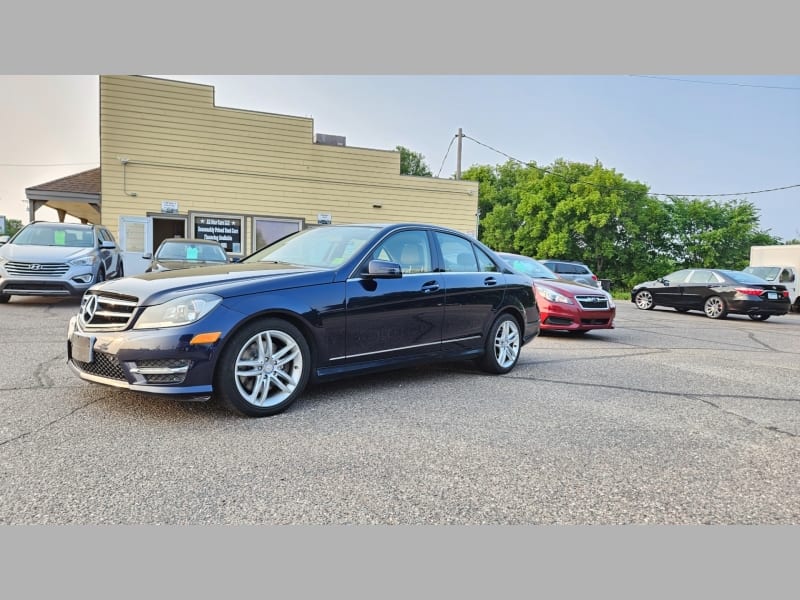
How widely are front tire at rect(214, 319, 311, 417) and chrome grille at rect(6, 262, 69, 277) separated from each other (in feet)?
27.2

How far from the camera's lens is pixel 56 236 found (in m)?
11.6

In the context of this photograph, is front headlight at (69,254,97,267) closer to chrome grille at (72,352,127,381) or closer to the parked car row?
the parked car row

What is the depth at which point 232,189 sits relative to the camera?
18141 mm

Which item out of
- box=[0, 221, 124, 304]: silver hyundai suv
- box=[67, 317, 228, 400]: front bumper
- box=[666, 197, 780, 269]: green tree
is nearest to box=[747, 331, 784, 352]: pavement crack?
box=[67, 317, 228, 400]: front bumper

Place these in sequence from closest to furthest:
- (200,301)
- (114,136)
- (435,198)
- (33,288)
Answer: (200,301)
(33,288)
(114,136)
(435,198)

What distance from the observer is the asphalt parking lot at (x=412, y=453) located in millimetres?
2812

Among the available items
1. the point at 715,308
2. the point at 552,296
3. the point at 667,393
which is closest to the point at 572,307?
the point at 552,296

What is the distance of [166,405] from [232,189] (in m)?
14.8

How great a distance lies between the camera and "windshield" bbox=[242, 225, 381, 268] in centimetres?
512

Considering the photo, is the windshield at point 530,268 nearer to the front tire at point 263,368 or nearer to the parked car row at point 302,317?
the parked car row at point 302,317

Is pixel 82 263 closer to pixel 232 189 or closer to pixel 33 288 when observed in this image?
pixel 33 288

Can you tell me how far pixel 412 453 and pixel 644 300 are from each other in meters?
17.4

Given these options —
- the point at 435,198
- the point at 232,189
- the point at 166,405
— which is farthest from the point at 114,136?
the point at 166,405

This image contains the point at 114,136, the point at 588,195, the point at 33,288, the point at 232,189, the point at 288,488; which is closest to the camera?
the point at 288,488
